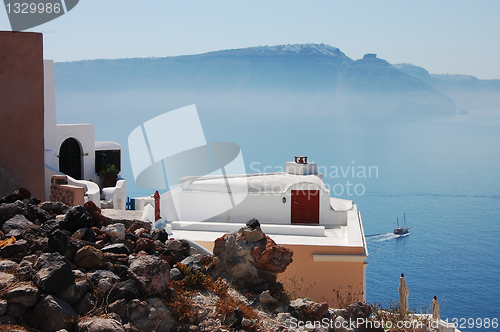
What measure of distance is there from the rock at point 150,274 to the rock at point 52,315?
76cm

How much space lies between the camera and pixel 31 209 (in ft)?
19.9

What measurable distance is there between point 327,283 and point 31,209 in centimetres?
907

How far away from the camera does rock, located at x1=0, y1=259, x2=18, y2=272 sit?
15.7 feet

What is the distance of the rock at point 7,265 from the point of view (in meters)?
4.78

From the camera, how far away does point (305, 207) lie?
54.0ft

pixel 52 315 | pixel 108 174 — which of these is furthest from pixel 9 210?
pixel 108 174

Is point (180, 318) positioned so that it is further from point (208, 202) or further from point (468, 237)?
point (468, 237)

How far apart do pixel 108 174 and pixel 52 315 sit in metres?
15.4

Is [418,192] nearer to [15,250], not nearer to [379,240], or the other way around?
[379,240]

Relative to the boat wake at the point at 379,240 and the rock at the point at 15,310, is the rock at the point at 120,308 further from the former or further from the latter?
the boat wake at the point at 379,240

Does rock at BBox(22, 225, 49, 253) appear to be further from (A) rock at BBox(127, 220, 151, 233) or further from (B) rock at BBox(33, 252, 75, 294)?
(A) rock at BBox(127, 220, 151, 233)

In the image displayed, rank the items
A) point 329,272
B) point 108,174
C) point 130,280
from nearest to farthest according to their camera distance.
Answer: point 130,280, point 329,272, point 108,174

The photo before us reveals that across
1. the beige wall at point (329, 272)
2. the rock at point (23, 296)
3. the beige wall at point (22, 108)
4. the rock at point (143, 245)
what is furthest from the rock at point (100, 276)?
the beige wall at point (329, 272)

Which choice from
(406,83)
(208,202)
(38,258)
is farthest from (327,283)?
(406,83)
